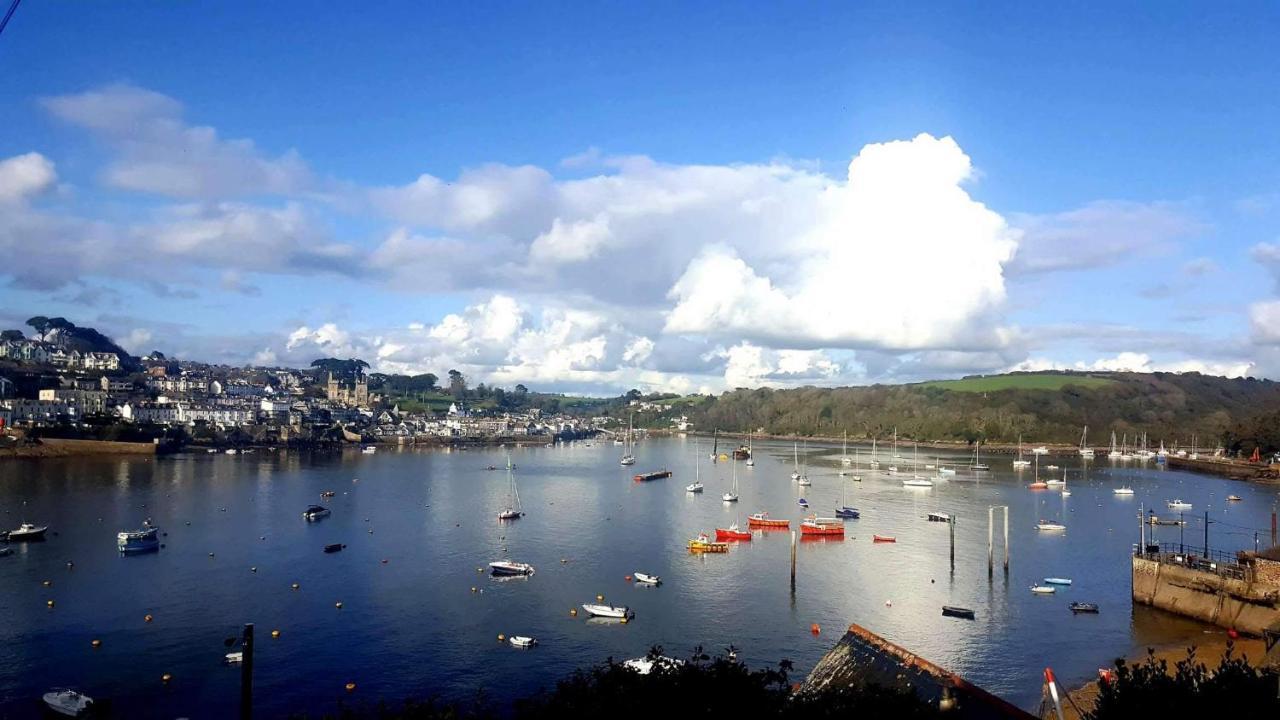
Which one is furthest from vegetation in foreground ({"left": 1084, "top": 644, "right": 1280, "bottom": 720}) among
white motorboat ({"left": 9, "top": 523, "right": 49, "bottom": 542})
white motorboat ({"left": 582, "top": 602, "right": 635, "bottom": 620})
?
white motorboat ({"left": 9, "top": 523, "right": 49, "bottom": 542})

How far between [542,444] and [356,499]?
3565 inches

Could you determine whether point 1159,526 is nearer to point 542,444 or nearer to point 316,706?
point 316,706

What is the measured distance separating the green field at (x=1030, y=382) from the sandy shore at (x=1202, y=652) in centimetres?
16032

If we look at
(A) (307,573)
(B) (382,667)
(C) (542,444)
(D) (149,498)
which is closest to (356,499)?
(D) (149,498)

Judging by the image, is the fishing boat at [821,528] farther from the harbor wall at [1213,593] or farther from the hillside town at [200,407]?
the hillside town at [200,407]

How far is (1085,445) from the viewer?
14475 centimetres

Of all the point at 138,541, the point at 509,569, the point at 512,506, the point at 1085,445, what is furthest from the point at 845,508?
the point at 1085,445

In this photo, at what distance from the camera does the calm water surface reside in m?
26.7

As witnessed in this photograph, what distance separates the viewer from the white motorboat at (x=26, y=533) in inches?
1755

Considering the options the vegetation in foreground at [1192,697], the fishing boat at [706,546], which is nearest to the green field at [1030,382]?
the fishing boat at [706,546]

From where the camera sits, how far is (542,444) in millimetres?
156625

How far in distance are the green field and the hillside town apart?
9402 cm

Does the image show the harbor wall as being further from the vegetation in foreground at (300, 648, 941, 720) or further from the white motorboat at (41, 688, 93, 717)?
the white motorboat at (41, 688, 93, 717)

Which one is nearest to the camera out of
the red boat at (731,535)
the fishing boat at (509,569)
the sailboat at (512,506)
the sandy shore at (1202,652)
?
the sandy shore at (1202,652)
